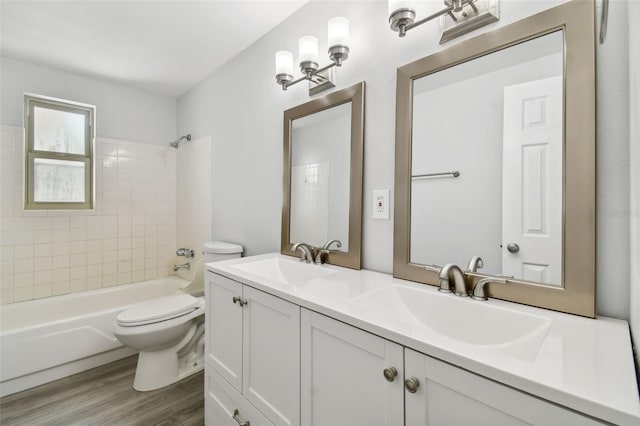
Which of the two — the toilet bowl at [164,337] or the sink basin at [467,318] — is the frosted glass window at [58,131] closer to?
the toilet bowl at [164,337]

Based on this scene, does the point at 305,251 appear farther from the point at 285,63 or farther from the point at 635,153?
the point at 635,153

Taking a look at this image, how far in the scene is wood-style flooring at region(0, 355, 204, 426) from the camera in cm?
156

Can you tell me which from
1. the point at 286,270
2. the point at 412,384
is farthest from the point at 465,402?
the point at 286,270

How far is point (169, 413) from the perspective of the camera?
1608mm

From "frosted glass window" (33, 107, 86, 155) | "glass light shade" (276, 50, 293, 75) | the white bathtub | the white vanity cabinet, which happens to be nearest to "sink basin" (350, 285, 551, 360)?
the white vanity cabinet

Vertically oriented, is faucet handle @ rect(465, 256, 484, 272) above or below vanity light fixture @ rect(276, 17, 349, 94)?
below

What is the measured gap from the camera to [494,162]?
0.96 metres

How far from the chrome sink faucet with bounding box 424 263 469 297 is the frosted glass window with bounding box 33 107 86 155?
2950 millimetres

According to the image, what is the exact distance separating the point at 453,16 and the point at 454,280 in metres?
0.97

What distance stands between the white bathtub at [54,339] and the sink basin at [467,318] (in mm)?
2281

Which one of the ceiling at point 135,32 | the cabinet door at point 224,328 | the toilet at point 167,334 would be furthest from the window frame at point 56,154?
the cabinet door at point 224,328

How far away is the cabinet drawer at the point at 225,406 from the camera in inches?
43.5

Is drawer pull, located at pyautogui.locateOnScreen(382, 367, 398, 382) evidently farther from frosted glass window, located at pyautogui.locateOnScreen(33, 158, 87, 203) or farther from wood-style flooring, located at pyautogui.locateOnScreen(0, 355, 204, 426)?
frosted glass window, located at pyautogui.locateOnScreen(33, 158, 87, 203)

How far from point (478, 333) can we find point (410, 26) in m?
1.09
